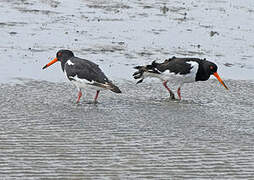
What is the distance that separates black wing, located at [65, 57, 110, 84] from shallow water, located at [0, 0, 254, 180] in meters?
0.63

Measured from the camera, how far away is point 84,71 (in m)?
14.3

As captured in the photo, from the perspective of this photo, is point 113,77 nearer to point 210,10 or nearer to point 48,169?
point 48,169

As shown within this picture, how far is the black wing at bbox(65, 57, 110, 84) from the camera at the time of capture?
14109 mm

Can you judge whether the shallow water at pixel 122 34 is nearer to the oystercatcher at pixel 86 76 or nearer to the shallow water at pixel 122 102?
the shallow water at pixel 122 102

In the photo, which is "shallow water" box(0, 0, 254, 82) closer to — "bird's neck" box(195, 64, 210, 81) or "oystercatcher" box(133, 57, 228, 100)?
"oystercatcher" box(133, 57, 228, 100)

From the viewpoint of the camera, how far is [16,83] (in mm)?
15797

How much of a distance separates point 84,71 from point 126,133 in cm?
316

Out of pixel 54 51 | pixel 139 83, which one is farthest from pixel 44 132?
pixel 54 51

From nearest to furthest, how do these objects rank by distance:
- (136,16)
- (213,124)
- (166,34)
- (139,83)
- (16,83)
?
(213,124), (16,83), (139,83), (166,34), (136,16)

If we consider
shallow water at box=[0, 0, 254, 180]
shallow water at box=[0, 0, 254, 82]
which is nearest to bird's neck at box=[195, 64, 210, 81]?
shallow water at box=[0, 0, 254, 180]

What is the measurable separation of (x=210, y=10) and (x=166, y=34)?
704cm

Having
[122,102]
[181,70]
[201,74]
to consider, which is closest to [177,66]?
[181,70]

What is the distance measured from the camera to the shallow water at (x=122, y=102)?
9539mm

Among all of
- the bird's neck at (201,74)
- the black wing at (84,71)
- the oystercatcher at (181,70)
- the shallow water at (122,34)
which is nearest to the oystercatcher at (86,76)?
the black wing at (84,71)
